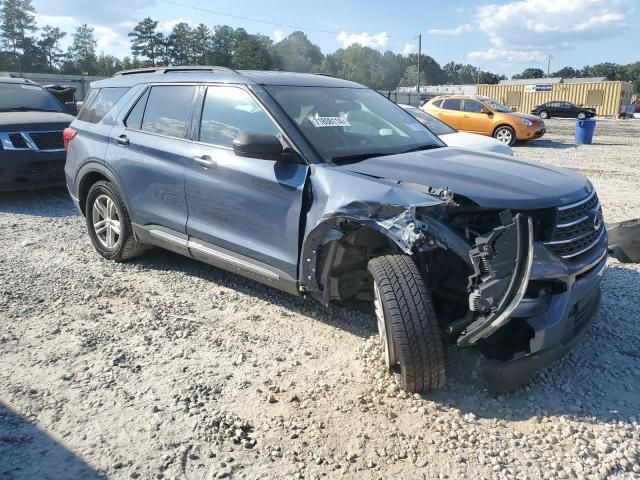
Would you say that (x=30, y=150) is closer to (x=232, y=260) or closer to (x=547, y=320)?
(x=232, y=260)

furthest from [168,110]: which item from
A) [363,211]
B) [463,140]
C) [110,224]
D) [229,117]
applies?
[463,140]

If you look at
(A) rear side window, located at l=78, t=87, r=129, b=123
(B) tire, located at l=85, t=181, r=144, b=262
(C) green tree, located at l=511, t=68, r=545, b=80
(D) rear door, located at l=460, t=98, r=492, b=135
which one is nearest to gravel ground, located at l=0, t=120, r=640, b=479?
(B) tire, located at l=85, t=181, r=144, b=262

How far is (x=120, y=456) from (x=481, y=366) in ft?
6.33

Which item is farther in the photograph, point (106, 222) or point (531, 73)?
point (531, 73)

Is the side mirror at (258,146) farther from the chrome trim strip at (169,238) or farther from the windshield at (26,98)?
the windshield at (26,98)

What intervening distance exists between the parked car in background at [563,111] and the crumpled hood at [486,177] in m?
36.8

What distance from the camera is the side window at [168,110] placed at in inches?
176

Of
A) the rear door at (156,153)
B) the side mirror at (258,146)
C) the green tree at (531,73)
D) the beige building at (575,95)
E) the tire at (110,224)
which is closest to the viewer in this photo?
the side mirror at (258,146)

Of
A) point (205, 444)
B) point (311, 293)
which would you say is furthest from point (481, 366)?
point (205, 444)

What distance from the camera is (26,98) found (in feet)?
A: 30.4

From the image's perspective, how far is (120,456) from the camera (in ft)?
8.70

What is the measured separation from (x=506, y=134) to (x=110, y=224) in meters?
15.1

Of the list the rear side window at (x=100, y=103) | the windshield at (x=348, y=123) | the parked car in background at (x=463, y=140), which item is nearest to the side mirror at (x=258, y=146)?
the windshield at (x=348, y=123)

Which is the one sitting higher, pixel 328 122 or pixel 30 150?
pixel 328 122
